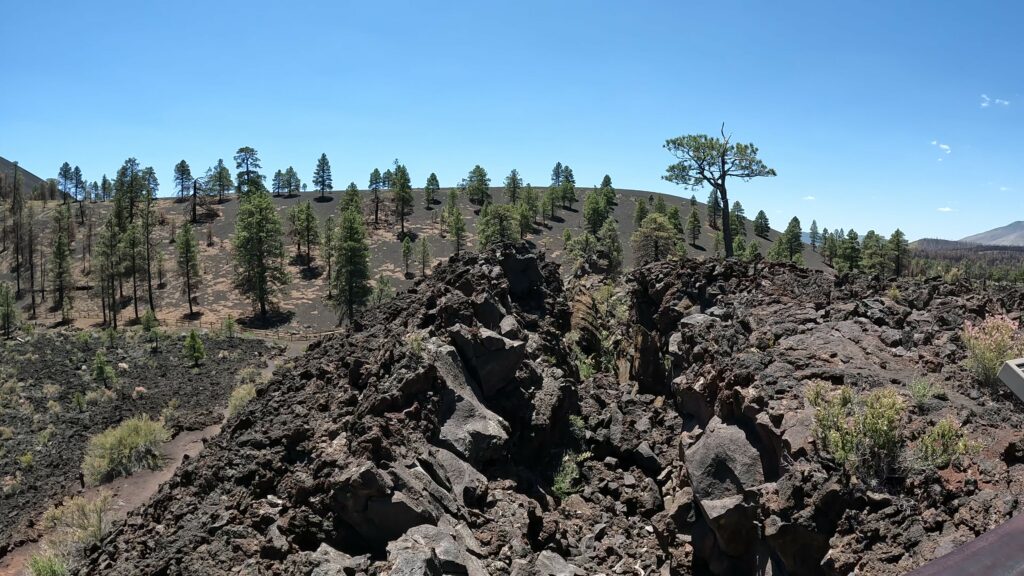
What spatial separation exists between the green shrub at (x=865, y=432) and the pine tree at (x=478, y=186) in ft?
333

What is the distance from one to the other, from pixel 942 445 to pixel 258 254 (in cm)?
5906

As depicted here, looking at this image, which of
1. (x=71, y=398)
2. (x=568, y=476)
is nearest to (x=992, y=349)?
(x=568, y=476)

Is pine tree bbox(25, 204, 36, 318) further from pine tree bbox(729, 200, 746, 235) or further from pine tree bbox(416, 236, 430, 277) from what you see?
pine tree bbox(729, 200, 746, 235)

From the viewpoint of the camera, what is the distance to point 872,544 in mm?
7840

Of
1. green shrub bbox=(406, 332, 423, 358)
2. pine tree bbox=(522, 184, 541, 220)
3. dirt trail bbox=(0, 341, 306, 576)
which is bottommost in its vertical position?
dirt trail bbox=(0, 341, 306, 576)

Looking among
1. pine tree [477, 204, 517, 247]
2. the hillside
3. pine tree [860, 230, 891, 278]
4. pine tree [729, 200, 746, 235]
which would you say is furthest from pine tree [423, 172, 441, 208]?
pine tree [860, 230, 891, 278]

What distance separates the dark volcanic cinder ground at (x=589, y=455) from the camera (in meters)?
8.46

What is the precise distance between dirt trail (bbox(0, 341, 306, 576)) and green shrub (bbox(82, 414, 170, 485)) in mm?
360

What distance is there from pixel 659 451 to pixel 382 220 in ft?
283

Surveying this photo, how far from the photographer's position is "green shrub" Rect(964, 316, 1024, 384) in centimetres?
993

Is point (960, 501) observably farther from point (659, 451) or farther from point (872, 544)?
point (659, 451)

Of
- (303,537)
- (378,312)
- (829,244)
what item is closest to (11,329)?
(378,312)

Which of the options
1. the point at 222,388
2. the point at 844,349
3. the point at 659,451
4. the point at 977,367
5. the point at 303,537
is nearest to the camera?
the point at 303,537

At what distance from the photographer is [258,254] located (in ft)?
189
